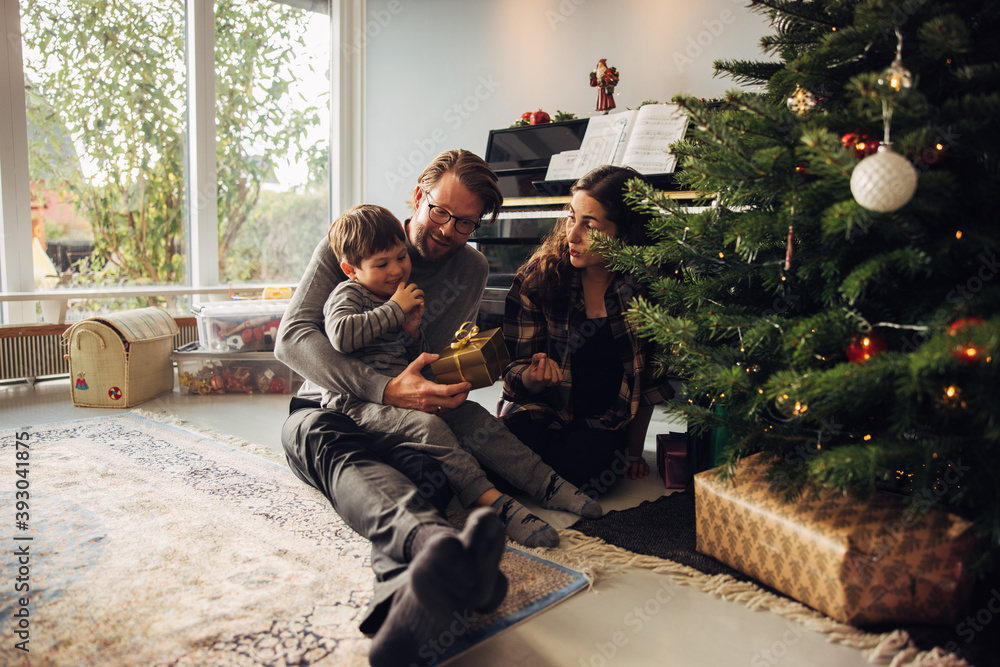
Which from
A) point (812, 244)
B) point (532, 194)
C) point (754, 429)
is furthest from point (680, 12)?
point (754, 429)

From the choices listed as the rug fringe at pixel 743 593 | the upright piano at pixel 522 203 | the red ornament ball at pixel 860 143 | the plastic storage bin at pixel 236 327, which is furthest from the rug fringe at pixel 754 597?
the plastic storage bin at pixel 236 327

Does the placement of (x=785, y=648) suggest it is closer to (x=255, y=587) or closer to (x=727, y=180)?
(x=727, y=180)

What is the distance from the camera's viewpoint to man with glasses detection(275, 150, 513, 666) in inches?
36.1

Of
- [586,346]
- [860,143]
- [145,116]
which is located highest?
[145,116]

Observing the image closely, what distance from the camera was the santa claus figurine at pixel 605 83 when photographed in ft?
10.4

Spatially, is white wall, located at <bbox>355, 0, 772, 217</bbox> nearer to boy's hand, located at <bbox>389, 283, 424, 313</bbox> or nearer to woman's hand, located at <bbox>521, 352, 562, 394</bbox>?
woman's hand, located at <bbox>521, 352, 562, 394</bbox>

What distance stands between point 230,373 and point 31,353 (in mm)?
887

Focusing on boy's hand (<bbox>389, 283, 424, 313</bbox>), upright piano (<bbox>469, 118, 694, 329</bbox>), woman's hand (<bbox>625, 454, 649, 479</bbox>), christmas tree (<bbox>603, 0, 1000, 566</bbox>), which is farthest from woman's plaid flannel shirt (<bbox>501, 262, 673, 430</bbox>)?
upright piano (<bbox>469, 118, 694, 329</bbox>)

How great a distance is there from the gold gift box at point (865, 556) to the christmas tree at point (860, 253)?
0.14 ft

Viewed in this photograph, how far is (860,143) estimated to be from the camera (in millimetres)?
1069

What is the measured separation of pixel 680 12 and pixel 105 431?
2.85 m

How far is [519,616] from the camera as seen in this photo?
1112 mm

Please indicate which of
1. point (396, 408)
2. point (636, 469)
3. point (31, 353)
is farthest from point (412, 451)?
point (31, 353)

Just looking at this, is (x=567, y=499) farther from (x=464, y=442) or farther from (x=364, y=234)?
(x=364, y=234)
